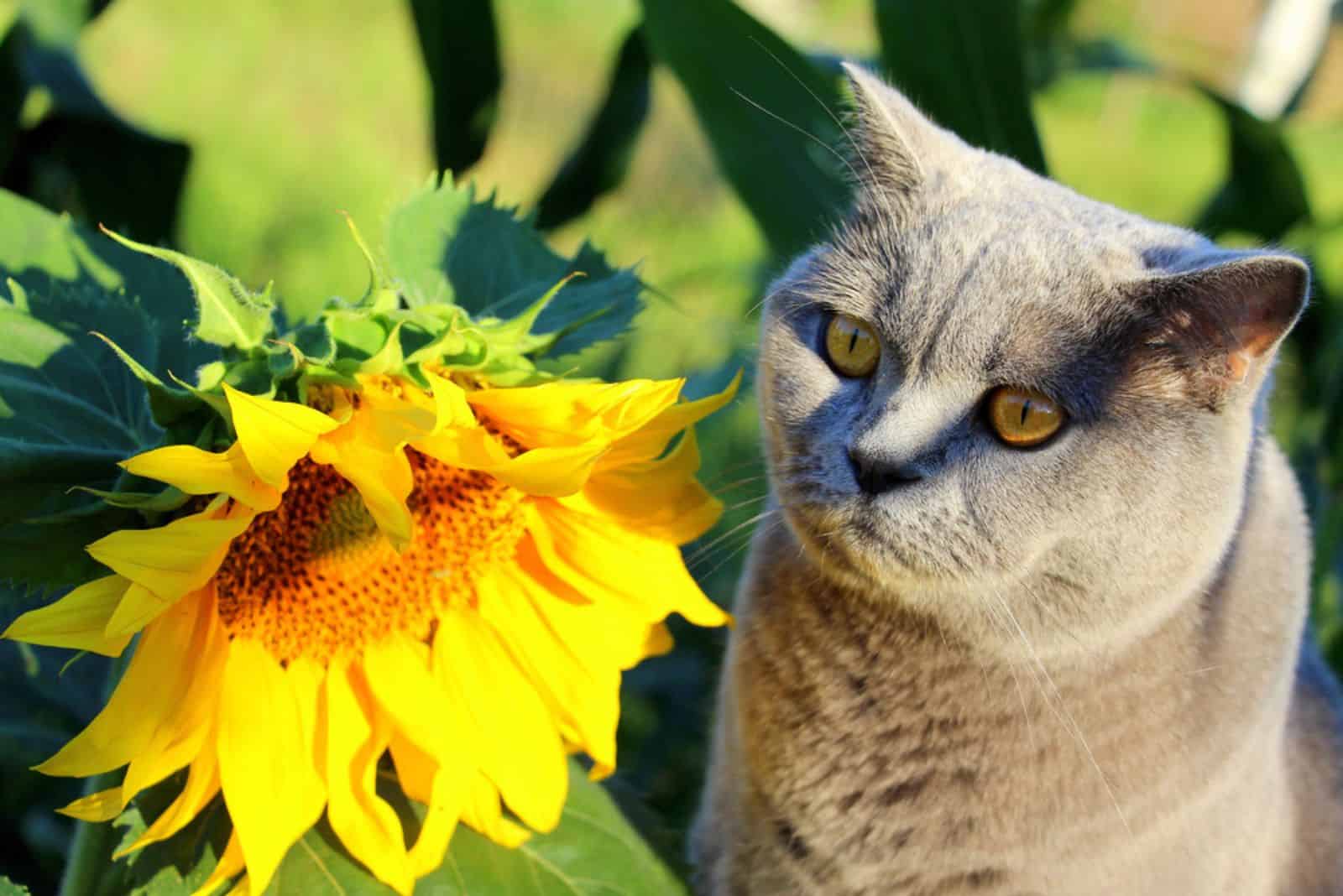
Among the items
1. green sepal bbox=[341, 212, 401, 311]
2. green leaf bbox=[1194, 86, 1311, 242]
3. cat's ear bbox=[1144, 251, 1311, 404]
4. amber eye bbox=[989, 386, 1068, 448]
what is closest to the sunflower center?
green sepal bbox=[341, 212, 401, 311]

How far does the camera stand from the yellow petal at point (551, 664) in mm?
803

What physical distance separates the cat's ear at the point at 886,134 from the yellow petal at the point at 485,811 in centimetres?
51

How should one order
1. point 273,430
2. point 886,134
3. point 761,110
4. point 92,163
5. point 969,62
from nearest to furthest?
point 273,430
point 886,134
point 761,110
point 969,62
point 92,163

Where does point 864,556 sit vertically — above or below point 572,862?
above

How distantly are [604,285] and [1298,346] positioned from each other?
1228 millimetres

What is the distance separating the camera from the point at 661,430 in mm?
786

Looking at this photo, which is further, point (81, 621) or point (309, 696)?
point (309, 696)

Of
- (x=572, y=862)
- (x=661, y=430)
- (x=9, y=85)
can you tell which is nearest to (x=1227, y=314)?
(x=661, y=430)

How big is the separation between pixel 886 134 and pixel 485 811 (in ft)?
1.82

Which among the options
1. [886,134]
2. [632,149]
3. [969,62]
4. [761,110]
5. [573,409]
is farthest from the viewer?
[632,149]

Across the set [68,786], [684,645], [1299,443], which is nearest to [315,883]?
[68,786]

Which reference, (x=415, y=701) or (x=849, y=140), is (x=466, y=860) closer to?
(x=415, y=701)

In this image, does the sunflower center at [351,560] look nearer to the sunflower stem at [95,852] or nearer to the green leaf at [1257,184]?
the sunflower stem at [95,852]

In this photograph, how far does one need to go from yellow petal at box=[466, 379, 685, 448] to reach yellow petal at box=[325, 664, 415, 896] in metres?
0.19
